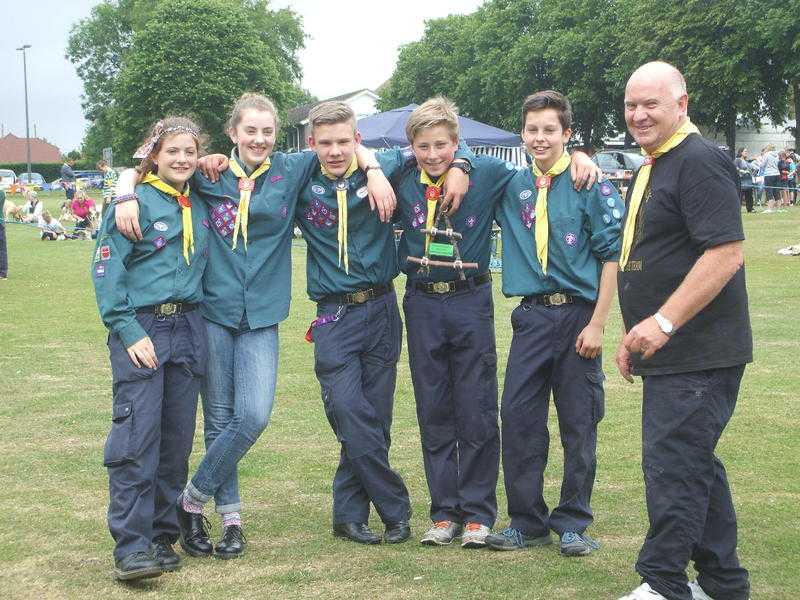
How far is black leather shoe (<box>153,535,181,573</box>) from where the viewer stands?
484 cm

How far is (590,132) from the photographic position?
59.7m

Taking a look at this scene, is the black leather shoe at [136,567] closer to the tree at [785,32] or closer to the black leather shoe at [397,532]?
the black leather shoe at [397,532]

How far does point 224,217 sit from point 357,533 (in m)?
1.67

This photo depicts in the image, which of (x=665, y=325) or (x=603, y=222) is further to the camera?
(x=603, y=222)

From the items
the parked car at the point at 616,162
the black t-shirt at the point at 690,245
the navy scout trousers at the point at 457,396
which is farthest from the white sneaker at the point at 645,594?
the parked car at the point at 616,162

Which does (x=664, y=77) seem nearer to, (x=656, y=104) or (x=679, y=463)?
(x=656, y=104)

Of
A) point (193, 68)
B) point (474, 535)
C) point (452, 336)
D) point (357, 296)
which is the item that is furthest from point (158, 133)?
point (193, 68)

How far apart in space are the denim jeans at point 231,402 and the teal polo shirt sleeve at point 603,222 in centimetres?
160

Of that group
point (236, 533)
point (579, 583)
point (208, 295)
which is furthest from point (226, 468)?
point (579, 583)

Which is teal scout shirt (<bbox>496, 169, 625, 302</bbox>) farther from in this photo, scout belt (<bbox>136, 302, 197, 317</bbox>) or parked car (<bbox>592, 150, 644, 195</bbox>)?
parked car (<bbox>592, 150, 644, 195</bbox>)

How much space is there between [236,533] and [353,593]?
835 millimetres

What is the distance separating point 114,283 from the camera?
473 cm

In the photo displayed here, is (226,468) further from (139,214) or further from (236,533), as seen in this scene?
(139,214)

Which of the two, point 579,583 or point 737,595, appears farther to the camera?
point 579,583
